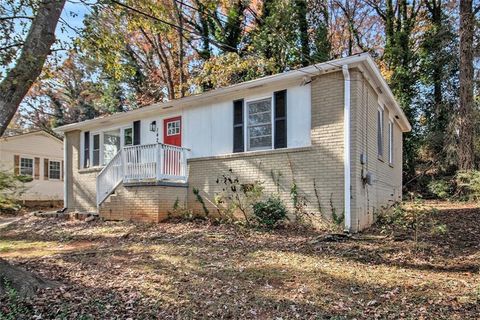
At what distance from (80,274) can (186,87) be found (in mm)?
16751

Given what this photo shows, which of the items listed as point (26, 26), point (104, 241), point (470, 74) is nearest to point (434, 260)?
point (104, 241)

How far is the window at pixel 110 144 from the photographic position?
13.7m

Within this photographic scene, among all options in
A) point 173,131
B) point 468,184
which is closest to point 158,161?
point 173,131

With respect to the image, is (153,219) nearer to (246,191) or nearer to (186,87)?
(246,191)

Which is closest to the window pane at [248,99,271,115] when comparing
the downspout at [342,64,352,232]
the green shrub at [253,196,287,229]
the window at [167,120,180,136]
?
the downspout at [342,64,352,232]

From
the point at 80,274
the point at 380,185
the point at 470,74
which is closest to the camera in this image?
the point at 80,274

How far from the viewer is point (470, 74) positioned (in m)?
14.1

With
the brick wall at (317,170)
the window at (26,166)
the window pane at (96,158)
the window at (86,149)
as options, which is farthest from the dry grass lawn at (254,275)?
the window at (26,166)

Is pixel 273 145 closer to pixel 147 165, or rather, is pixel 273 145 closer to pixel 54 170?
pixel 147 165

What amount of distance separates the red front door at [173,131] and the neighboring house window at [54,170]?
13.4m

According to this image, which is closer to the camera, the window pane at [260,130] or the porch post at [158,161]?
the window pane at [260,130]

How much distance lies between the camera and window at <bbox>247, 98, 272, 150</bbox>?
9680mm

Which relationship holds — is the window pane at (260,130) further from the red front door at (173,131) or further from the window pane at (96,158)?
the window pane at (96,158)

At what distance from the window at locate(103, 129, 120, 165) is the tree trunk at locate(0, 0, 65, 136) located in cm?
862
